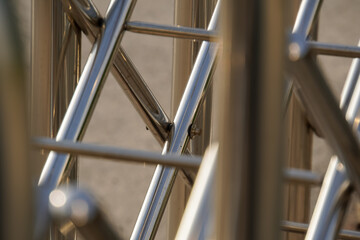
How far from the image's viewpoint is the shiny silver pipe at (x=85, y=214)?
0.17m

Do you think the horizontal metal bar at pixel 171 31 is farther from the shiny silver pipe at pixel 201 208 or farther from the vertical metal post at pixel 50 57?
the shiny silver pipe at pixel 201 208

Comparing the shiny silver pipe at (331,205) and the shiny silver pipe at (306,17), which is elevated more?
→ the shiny silver pipe at (306,17)

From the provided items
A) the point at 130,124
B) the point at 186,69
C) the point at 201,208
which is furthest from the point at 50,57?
the point at 130,124

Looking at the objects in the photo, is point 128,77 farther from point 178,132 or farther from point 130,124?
point 130,124

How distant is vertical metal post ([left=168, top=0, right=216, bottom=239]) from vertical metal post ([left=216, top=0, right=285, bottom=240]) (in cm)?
82

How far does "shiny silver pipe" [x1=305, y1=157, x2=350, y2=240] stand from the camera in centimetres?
36

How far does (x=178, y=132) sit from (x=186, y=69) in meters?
0.16

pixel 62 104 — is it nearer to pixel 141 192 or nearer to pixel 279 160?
pixel 279 160

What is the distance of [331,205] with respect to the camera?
1.35 feet

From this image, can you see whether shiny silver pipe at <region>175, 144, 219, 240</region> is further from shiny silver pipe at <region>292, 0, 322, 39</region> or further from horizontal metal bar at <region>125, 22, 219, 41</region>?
horizontal metal bar at <region>125, 22, 219, 41</region>

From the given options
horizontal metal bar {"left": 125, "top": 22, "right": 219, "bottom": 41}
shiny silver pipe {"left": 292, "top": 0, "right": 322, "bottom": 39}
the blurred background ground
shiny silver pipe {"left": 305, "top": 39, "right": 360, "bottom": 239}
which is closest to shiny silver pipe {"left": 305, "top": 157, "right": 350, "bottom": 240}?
shiny silver pipe {"left": 305, "top": 39, "right": 360, "bottom": 239}

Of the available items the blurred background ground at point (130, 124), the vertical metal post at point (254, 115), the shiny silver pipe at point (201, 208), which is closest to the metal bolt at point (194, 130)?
the shiny silver pipe at point (201, 208)

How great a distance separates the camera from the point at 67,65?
84cm

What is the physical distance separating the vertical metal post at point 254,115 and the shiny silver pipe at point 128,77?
1.86 feet
